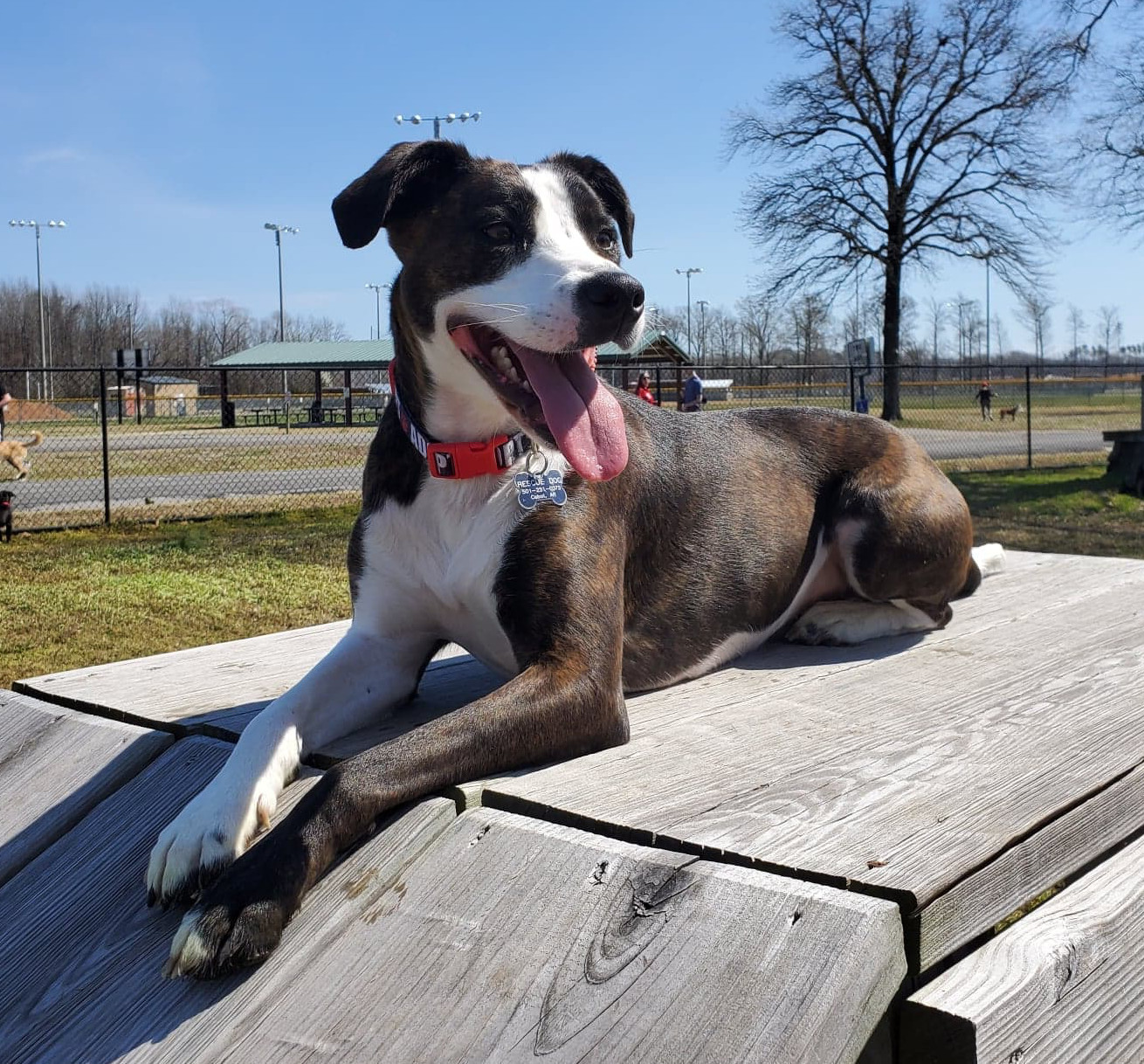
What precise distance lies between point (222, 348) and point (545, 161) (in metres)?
89.3

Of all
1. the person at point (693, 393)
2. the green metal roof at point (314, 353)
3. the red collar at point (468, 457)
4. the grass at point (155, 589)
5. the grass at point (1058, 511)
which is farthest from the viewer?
the green metal roof at point (314, 353)

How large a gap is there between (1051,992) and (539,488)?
4.58 ft

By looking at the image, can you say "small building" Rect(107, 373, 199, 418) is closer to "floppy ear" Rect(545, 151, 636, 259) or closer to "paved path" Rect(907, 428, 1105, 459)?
"paved path" Rect(907, 428, 1105, 459)

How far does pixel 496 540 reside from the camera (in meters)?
2.49

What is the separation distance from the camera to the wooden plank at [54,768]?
2.43m

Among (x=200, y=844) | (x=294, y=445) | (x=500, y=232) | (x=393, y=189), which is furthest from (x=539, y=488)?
(x=294, y=445)

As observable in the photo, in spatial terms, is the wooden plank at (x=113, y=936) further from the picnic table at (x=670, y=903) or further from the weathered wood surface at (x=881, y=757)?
the weathered wood surface at (x=881, y=757)

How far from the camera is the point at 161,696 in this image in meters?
3.02

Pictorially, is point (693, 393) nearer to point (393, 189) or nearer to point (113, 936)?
point (393, 189)

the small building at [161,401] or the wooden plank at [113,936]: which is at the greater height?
the small building at [161,401]

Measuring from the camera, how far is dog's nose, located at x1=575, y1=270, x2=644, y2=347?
2.27m

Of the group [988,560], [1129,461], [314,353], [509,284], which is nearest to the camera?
[509,284]

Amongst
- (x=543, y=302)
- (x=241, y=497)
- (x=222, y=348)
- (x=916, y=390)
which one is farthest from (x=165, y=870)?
(x=222, y=348)

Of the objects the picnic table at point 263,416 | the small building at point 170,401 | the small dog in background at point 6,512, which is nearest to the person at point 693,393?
the small dog in background at point 6,512
